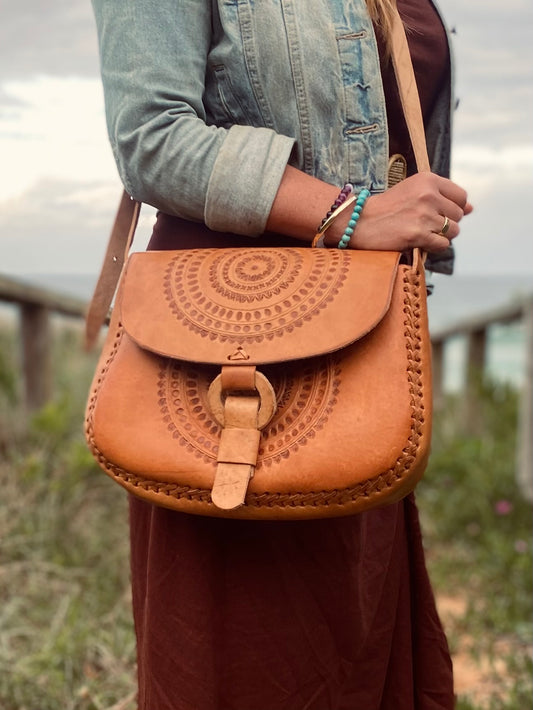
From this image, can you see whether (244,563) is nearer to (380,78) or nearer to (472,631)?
(380,78)

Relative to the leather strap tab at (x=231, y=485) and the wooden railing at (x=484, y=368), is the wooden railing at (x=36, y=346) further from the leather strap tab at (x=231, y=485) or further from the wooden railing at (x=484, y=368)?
the leather strap tab at (x=231, y=485)

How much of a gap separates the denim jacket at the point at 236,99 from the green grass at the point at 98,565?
146cm

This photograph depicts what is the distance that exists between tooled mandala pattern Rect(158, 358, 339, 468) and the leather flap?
0.04m

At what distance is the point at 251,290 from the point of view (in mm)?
1171

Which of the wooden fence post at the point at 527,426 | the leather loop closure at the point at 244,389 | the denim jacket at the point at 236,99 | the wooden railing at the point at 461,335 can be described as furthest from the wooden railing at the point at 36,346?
the leather loop closure at the point at 244,389

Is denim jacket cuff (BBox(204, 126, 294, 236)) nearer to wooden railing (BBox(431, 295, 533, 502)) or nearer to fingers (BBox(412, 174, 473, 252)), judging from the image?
fingers (BBox(412, 174, 473, 252))

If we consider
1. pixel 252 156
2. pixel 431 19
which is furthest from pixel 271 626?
pixel 431 19

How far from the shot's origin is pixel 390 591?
137 cm

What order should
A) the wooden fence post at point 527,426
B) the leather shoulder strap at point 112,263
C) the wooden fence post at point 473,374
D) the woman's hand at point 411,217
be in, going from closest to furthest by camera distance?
1. the woman's hand at point 411,217
2. the leather shoulder strap at point 112,263
3. the wooden fence post at point 527,426
4. the wooden fence post at point 473,374

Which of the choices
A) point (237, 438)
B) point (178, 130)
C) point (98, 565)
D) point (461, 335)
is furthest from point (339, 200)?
point (461, 335)

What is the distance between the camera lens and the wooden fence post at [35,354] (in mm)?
4621

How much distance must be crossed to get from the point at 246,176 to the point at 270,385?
275mm

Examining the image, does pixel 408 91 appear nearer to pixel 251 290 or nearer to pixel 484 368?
pixel 251 290

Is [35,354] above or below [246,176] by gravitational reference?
below
